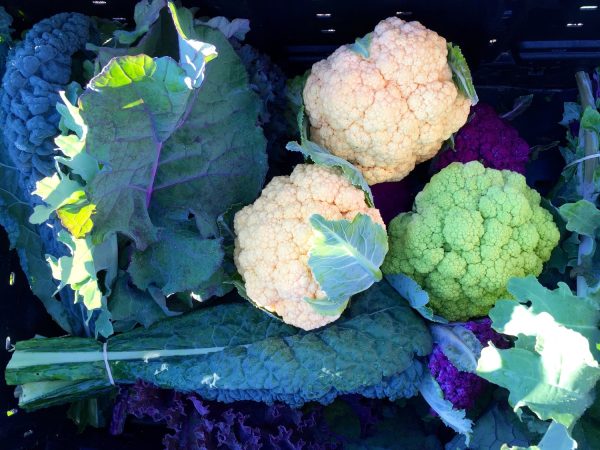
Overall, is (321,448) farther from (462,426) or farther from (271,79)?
(271,79)

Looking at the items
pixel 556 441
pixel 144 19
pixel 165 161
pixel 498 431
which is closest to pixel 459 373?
pixel 498 431

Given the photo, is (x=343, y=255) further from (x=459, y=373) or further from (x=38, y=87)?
(x=38, y=87)

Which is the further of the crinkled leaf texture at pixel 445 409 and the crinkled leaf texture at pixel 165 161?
the crinkled leaf texture at pixel 445 409

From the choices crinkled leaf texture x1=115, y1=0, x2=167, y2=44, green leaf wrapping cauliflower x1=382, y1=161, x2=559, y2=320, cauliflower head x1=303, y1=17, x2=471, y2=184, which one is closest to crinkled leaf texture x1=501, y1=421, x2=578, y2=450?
green leaf wrapping cauliflower x1=382, y1=161, x2=559, y2=320

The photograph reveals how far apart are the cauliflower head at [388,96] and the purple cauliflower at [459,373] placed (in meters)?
0.37

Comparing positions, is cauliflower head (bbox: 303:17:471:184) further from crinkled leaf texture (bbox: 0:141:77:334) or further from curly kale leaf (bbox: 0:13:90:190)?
crinkled leaf texture (bbox: 0:141:77:334)

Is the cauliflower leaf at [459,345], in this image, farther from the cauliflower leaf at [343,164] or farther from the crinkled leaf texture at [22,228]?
the crinkled leaf texture at [22,228]

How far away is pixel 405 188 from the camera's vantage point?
1532 mm

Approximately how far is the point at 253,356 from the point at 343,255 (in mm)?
299

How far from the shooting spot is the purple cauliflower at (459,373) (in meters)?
1.30

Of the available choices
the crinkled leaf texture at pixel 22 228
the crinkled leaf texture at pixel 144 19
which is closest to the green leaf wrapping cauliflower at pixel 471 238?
the crinkled leaf texture at pixel 144 19

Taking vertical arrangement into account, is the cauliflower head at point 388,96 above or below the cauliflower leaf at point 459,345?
above

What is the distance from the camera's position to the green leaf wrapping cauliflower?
129 centimetres

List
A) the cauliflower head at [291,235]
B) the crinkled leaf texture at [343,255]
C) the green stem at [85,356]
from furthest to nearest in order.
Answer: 1. the green stem at [85,356]
2. the cauliflower head at [291,235]
3. the crinkled leaf texture at [343,255]
